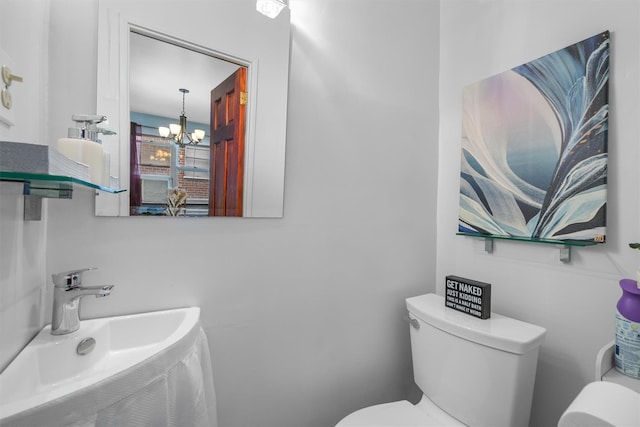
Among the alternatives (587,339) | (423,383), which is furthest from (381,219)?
(587,339)

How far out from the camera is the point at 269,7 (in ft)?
3.22

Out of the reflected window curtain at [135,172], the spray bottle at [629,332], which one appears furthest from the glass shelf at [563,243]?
the reflected window curtain at [135,172]

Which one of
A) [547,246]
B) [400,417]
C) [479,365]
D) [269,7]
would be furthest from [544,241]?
[269,7]

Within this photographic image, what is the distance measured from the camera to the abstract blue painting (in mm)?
925

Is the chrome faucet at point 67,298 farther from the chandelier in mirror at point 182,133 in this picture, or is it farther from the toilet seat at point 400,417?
the toilet seat at point 400,417

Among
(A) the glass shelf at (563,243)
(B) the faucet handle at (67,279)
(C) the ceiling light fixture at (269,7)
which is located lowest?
(B) the faucet handle at (67,279)

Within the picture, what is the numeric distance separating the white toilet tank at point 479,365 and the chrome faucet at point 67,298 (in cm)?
105

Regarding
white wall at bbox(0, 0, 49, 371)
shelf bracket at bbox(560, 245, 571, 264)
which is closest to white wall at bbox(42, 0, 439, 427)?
white wall at bbox(0, 0, 49, 371)

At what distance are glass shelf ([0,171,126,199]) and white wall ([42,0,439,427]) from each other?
0.14 meters

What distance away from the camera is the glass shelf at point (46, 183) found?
44 cm

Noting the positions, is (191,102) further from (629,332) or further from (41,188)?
(629,332)

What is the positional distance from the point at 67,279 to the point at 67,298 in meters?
0.04

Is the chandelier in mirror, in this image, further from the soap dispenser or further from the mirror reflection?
the soap dispenser

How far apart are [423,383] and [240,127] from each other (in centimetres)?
117
